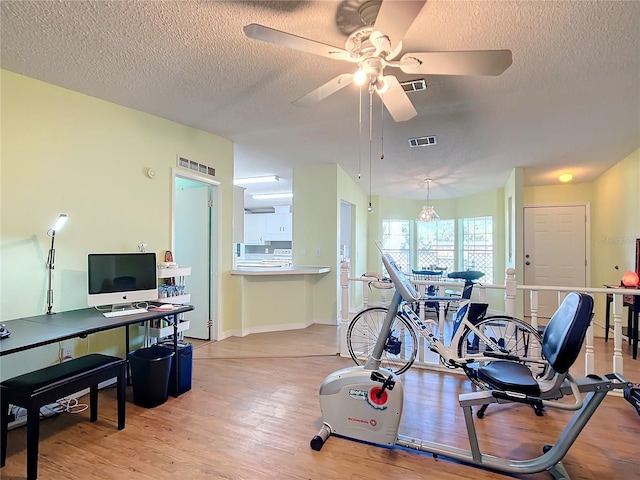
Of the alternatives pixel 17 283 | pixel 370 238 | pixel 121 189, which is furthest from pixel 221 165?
pixel 370 238

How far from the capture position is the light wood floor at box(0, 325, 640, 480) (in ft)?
5.94

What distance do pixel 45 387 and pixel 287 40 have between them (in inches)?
90.8

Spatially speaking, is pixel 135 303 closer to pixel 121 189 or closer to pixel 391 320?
pixel 121 189

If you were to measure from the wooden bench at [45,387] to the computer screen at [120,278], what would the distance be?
0.54 m

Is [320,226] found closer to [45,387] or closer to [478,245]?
[45,387]

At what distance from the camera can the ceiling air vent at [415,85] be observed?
250 centimetres

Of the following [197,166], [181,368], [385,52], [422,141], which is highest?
[422,141]

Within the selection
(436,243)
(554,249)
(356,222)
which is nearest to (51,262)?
(356,222)

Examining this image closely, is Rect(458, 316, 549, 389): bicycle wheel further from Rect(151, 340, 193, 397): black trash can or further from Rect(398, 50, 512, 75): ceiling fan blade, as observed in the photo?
Rect(151, 340, 193, 397): black trash can

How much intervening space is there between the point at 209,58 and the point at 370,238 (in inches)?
240

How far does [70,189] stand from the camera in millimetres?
2674

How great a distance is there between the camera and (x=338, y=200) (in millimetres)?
5246

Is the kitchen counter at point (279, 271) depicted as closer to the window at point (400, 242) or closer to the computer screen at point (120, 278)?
the computer screen at point (120, 278)

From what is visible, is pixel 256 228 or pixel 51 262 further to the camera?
pixel 256 228
